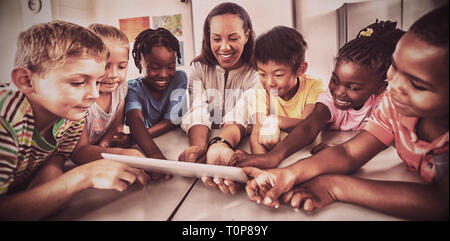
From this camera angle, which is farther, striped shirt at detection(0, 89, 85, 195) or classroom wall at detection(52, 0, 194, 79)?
classroom wall at detection(52, 0, 194, 79)

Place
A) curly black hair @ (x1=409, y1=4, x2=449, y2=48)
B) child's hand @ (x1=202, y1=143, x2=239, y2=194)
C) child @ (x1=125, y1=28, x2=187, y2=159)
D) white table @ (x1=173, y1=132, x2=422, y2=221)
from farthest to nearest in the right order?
child @ (x1=125, y1=28, x2=187, y2=159), child's hand @ (x1=202, y1=143, x2=239, y2=194), white table @ (x1=173, y1=132, x2=422, y2=221), curly black hair @ (x1=409, y1=4, x2=449, y2=48)

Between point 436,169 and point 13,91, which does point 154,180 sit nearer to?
point 13,91

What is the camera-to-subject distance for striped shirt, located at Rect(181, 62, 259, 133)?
876 millimetres

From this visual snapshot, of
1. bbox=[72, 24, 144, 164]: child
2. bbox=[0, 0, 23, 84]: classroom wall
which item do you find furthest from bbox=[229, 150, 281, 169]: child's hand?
bbox=[0, 0, 23, 84]: classroom wall

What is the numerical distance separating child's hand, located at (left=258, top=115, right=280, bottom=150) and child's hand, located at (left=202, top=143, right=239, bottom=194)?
0.11 metres

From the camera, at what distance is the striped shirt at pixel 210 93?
2.88 ft

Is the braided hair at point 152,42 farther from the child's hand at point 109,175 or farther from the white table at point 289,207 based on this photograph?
the white table at point 289,207

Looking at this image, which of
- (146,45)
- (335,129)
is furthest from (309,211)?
(146,45)

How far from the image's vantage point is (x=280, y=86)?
82 centimetres

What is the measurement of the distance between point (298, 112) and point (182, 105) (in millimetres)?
382

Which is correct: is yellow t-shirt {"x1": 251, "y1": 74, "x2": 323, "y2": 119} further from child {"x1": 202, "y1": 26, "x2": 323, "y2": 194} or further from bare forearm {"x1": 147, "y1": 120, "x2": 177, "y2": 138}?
bare forearm {"x1": 147, "y1": 120, "x2": 177, "y2": 138}

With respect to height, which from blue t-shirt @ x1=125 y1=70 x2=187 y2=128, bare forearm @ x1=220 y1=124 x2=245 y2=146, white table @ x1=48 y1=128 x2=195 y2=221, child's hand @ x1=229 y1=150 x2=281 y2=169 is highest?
blue t-shirt @ x1=125 y1=70 x2=187 y2=128

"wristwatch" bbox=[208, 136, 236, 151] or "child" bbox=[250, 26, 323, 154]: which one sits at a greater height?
"child" bbox=[250, 26, 323, 154]

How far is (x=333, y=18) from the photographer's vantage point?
774mm
